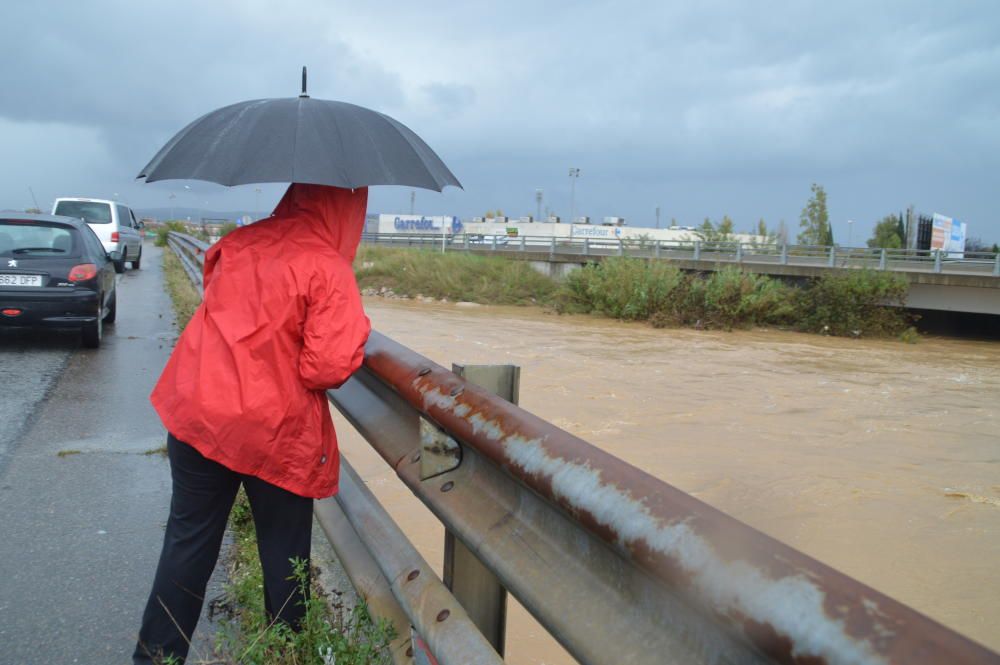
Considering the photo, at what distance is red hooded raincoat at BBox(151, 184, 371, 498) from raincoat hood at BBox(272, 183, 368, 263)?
0.09 metres

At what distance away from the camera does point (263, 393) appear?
2529mm

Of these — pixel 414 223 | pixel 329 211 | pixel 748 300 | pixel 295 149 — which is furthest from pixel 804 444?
pixel 414 223

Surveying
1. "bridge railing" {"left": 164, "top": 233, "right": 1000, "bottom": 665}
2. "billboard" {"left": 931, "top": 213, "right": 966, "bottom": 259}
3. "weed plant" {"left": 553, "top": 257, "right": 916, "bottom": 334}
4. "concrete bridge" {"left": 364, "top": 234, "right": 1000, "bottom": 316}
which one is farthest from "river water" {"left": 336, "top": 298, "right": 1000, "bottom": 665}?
"billboard" {"left": 931, "top": 213, "right": 966, "bottom": 259}

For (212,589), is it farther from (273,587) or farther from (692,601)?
(692,601)

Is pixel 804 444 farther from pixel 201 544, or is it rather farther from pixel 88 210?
pixel 88 210

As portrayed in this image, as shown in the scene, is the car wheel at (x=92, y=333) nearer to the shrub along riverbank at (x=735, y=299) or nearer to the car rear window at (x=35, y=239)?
the car rear window at (x=35, y=239)

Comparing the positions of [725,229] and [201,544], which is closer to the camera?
[201,544]

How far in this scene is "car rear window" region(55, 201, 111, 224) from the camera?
21.8m

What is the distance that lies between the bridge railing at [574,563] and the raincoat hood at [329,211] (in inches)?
14.8

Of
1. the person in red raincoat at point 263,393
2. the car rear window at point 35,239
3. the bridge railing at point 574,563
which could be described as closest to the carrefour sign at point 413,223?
the car rear window at point 35,239

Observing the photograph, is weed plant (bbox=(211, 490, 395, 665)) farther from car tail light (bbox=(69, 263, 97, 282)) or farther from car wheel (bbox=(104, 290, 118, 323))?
car wheel (bbox=(104, 290, 118, 323))

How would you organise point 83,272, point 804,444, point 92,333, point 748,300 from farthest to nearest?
point 748,300 → point 92,333 → point 83,272 → point 804,444

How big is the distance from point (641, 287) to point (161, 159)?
23573 mm

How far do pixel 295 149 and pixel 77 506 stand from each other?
2.87 m
